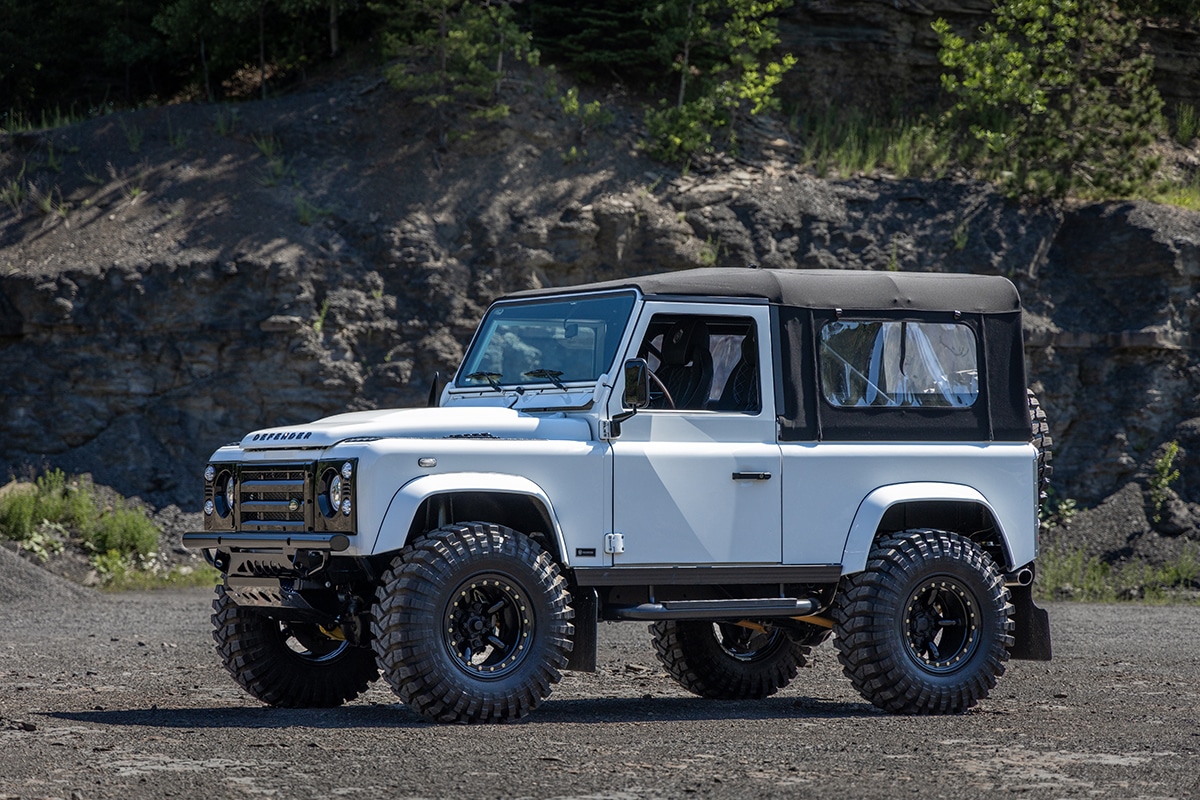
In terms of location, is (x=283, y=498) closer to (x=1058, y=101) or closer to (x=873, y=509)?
(x=873, y=509)

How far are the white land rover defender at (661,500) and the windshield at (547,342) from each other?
2cm

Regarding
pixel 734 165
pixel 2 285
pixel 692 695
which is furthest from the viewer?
pixel 734 165

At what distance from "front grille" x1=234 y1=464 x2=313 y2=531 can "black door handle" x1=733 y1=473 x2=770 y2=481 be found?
2.68 meters

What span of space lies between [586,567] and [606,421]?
2.93ft

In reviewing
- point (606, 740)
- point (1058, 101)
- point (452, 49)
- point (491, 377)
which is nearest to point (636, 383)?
point (491, 377)

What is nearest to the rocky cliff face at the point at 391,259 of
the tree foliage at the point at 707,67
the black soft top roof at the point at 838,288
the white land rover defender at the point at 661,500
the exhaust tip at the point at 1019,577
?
the tree foliage at the point at 707,67

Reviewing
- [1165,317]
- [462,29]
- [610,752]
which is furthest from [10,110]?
[610,752]

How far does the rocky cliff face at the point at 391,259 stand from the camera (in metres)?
24.8

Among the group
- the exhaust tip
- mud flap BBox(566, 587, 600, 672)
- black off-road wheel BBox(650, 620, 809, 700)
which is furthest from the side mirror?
the exhaust tip

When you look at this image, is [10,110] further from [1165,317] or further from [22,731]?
[22,731]

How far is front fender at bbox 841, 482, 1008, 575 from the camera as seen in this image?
10.4m

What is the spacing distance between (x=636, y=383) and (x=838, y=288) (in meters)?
1.94

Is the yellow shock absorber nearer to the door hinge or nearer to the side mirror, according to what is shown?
the door hinge

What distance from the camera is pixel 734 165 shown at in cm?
2878
